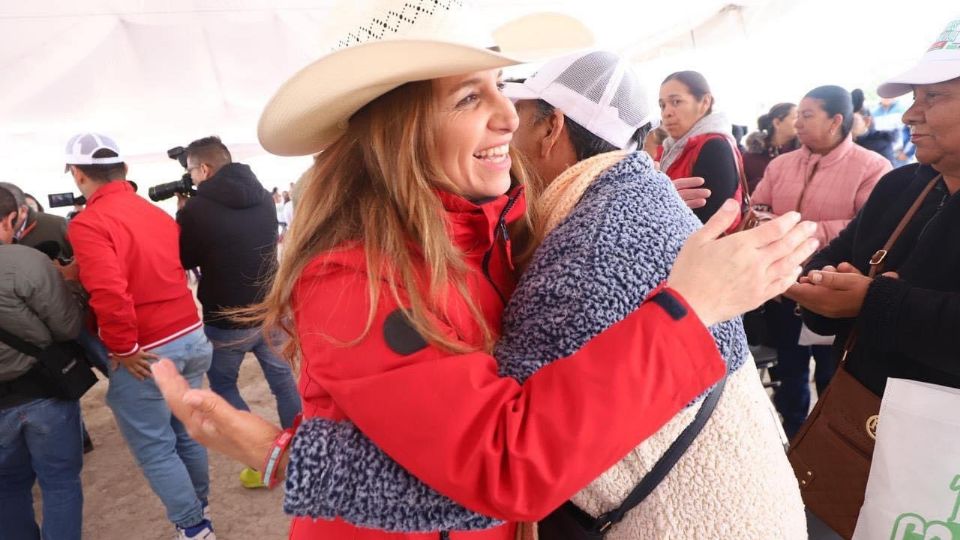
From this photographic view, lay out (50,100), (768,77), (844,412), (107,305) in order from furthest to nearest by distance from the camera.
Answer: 1. (768,77)
2. (50,100)
3. (107,305)
4. (844,412)

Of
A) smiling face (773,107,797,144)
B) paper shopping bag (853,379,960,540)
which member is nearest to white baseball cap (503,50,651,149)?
paper shopping bag (853,379,960,540)

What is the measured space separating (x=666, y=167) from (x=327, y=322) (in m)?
2.68

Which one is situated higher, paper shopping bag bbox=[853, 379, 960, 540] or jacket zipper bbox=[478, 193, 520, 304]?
jacket zipper bbox=[478, 193, 520, 304]

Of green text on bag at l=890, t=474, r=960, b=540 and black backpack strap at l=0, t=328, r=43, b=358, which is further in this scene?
black backpack strap at l=0, t=328, r=43, b=358

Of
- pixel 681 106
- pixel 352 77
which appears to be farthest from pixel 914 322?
pixel 681 106

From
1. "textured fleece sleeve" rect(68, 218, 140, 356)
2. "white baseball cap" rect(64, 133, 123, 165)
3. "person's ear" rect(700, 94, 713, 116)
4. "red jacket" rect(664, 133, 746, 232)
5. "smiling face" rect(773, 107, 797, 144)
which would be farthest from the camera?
"smiling face" rect(773, 107, 797, 144)

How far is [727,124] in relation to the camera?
289 cm

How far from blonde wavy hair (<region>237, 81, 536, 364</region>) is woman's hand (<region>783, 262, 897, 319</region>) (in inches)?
43.4

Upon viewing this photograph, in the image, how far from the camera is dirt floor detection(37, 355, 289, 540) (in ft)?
9.71

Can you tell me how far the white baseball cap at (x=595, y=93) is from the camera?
1393 mm

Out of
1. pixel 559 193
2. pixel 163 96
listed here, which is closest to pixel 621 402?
pixel 559 193

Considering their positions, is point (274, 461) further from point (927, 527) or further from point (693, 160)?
point (693, 160)

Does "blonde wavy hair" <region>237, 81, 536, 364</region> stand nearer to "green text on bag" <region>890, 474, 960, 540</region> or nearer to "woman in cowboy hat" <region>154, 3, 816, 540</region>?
"woman in cowboy hat" <region>154, 3, 816, 540</region>

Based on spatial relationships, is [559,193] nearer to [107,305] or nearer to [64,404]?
[107,305]
